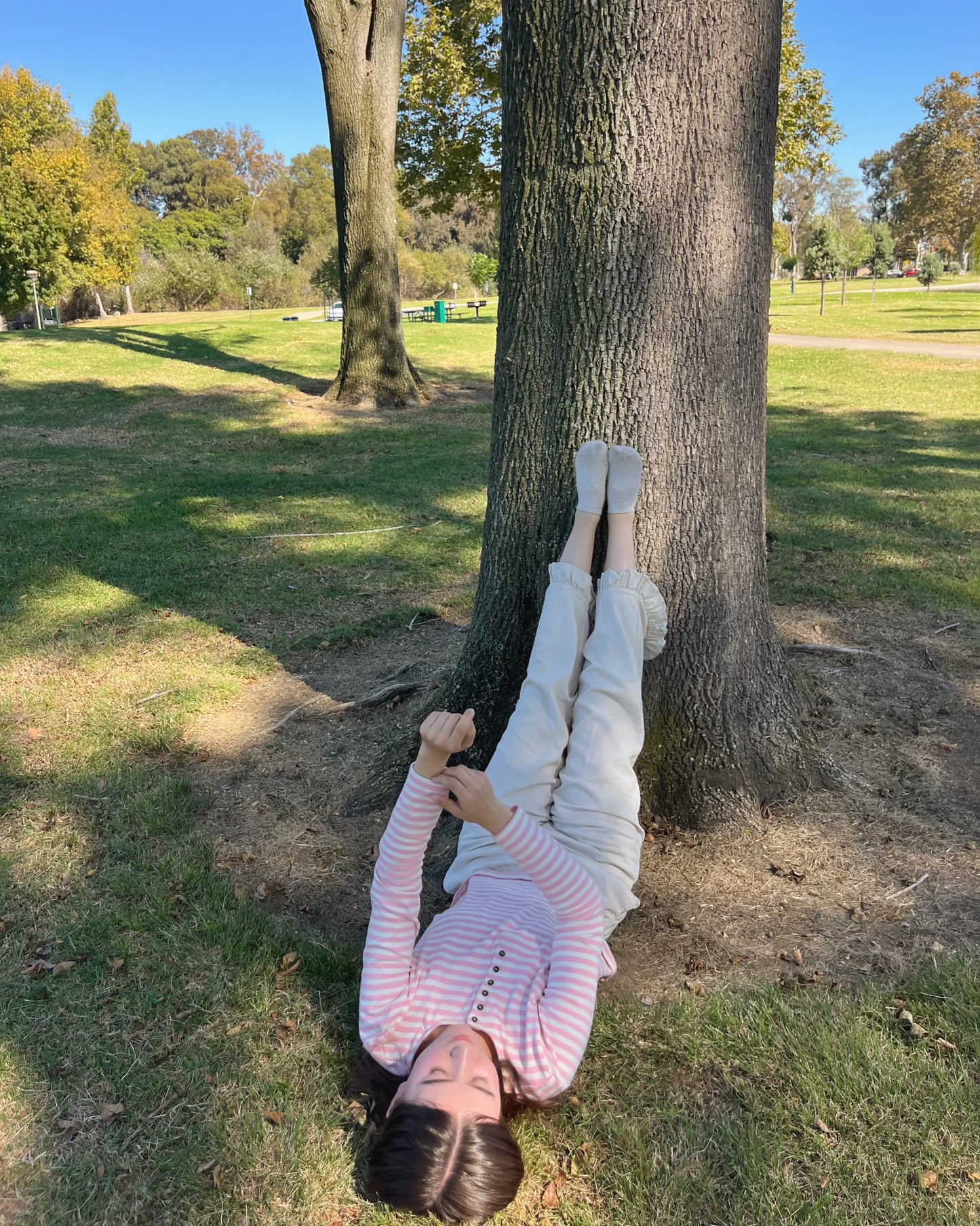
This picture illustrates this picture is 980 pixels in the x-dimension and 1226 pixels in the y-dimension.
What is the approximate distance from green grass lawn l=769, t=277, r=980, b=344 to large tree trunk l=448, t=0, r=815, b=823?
16.7m

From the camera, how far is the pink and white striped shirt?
2.29 meters

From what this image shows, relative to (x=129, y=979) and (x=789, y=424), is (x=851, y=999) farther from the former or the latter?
(x=789, y=424)

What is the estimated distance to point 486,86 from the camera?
17.5 metres

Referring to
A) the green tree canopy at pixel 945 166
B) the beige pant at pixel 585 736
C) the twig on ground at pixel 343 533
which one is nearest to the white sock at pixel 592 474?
the beige pant at pixel 585 736

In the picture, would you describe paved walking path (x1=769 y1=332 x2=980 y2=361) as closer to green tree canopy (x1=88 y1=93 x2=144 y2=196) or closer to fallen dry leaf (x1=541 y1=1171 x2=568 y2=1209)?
fallen dry leaf (x1=541 y1=1171 x2=568 y2=1209)

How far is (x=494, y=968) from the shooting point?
2.47 m

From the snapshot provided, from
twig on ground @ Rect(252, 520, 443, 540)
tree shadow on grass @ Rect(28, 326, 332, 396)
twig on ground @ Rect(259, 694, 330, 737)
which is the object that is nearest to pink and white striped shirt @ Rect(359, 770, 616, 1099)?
twig on ground @ Rect(259, 694, 330, 737)

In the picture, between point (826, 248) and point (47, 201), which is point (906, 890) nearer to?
point (826, 248)

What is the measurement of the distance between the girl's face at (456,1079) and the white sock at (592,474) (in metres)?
1.69

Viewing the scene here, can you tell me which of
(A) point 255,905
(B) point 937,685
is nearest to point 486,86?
(B) point 937,685

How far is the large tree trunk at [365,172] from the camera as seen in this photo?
10.8m

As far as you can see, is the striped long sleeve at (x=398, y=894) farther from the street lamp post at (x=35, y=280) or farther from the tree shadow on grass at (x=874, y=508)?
the street lamp post at (x=35, y=280)

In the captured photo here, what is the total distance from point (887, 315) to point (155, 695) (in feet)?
110

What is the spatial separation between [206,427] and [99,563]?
5.26 m
